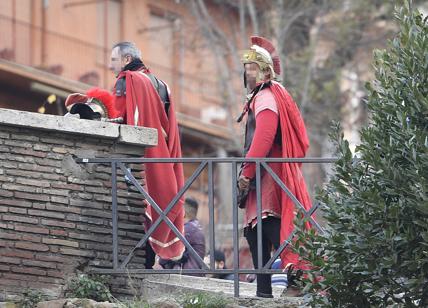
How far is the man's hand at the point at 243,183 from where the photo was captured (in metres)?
12.4

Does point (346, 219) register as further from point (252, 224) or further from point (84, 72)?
point (84, 72)

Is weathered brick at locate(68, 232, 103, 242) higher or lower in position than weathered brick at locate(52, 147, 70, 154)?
lower

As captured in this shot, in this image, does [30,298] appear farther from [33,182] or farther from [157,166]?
[157,166]

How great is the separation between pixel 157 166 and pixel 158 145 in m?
0.19

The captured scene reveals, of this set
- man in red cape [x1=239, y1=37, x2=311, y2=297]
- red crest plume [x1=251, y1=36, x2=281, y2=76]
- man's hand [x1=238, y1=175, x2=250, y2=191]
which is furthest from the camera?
red crest plume [x1=251, y1=36, x2=281, y2=76]

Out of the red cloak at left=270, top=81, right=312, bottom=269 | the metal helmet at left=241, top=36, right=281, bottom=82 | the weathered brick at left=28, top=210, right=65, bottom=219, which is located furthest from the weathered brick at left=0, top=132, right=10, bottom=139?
the red cloak at left=270, top=81, right=312, bottom=269

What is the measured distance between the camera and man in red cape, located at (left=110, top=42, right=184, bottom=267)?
42.3 ft

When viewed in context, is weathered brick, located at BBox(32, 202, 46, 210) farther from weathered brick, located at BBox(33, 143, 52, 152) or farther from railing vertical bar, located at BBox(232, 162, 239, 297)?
railing vertical bar, located at BBox(232, 162, 239, 297)

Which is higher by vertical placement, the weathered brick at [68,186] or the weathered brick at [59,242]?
the weathered brick at [68,186]

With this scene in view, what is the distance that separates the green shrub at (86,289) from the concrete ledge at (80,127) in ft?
3.57

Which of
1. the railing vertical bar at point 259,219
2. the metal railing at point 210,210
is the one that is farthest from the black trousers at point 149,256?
the railing vertical bar at point 259,219

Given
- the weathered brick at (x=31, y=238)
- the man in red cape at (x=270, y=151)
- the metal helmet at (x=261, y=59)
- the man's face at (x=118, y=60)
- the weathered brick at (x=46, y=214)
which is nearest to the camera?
the weathered brick at (x=31, y=238)

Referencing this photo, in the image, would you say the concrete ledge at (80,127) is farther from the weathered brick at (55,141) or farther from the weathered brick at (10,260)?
the weathered brick at (10,260)

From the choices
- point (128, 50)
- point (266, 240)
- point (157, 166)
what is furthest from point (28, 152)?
point (266, 240)
